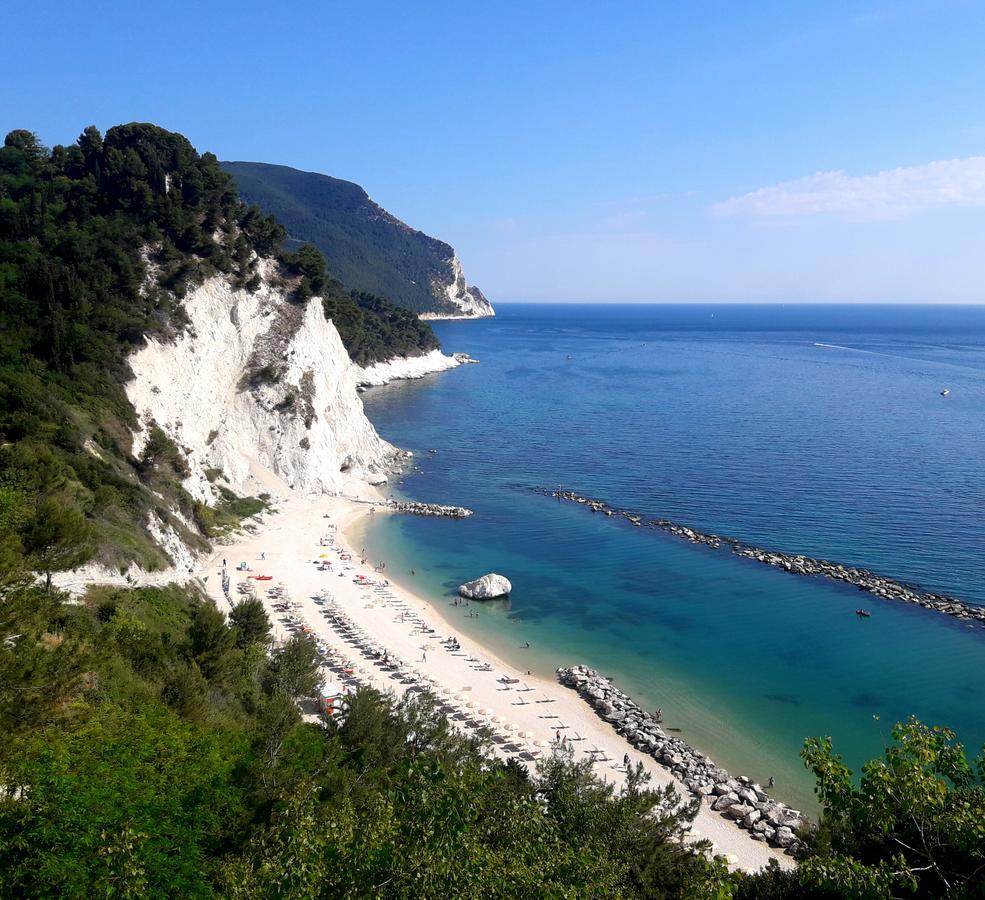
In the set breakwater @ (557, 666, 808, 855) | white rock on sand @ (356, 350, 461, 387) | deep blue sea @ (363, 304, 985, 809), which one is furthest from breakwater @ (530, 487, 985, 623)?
white rock on sand @ (356, 350, 461, 387)

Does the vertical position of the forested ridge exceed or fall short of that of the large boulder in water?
it exceeds it

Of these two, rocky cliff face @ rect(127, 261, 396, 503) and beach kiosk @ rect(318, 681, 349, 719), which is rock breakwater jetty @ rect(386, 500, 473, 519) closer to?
rocky cliff face @ rect(127, 261, 396, 503)

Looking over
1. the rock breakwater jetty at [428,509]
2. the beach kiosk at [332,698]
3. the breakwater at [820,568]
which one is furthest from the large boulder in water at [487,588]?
the breakwater at [820,568]

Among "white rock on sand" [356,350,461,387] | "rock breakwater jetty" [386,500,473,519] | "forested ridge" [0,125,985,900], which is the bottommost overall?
"rock breakwater jetty" [386,500,473,519]

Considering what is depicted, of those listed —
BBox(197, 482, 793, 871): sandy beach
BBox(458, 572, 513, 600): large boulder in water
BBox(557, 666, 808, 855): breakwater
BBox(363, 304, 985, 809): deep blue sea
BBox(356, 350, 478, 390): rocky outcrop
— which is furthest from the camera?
BBox(356, 350, 478, 390): rocky outcrop

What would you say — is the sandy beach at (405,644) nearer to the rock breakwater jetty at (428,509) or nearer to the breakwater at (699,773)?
the breakwater at (699,773)

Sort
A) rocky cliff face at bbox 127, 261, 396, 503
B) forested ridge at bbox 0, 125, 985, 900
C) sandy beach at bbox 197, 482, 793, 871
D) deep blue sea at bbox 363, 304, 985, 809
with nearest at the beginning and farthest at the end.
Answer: forested ridge at bbox 0, 125, 985, 900, sandy beach at bbox 197, 482, 793, 871, deep blue sea at bbox 363, 304, 985, 809, rocky cliff face at bbox 127, 261, 396, 503

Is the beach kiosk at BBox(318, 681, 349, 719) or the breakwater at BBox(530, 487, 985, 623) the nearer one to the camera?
the beach kiosk at BBox(318, 681, 349, 719)
